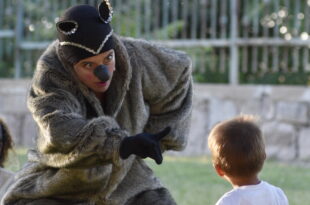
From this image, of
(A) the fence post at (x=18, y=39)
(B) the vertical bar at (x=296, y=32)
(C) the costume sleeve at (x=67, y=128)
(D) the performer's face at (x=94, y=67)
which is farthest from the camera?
(A) the fence post at (x=18, y=39)

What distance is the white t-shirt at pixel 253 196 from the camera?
3729mm

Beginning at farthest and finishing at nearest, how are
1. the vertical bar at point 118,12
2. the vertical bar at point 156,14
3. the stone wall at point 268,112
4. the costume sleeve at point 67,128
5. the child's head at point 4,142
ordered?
the vertical bar at point 118,12 → the vertical bar at point 156,14 → the stone wall at point 268,112 → the child's head at point 4,142 → the costume sleeve at point 67,128

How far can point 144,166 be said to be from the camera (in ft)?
14.4

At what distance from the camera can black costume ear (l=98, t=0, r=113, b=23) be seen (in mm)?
3945

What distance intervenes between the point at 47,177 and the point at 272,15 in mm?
5485

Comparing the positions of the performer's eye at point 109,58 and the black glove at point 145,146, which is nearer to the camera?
the black glove at point 145,146

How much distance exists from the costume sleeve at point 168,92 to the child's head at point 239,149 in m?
0.41

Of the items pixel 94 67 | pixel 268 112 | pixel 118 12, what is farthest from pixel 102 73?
pixel 118 12

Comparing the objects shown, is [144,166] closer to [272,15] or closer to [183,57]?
[183,57]

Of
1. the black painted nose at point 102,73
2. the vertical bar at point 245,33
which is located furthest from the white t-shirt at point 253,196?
the vertical bar at point 245,33

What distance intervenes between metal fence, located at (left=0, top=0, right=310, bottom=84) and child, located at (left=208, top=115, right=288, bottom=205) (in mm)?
5340

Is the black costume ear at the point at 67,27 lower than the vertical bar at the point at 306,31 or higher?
higher

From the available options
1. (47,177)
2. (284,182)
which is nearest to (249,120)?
(47,177)

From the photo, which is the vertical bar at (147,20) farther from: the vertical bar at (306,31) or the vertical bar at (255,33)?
the vertical bar at (306,31)
